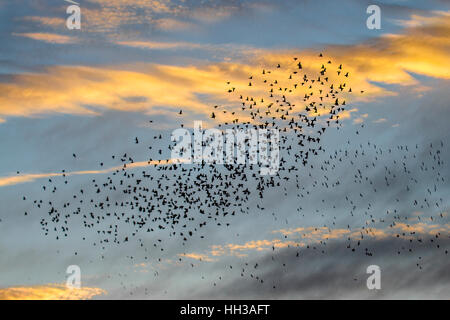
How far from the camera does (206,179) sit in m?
101

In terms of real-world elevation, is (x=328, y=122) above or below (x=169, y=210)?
above
